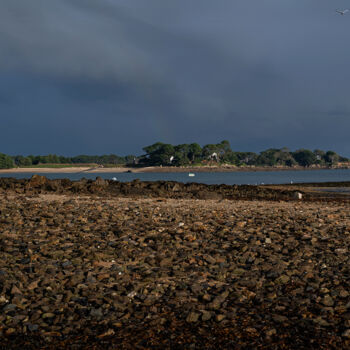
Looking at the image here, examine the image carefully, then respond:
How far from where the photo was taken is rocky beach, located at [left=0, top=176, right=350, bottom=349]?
210 inches

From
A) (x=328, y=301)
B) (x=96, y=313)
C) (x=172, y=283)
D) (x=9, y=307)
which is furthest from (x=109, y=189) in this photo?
(x=328, y=301)

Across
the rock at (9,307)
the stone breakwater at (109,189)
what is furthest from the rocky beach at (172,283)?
the stone breakwater at (109,189)

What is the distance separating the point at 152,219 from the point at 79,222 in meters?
2.34

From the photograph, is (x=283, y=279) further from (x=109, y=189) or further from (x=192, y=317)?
(x=109, y=189)

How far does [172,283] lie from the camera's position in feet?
23.7

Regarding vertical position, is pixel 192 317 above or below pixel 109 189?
below

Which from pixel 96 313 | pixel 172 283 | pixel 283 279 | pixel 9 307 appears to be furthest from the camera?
pixel 283 279

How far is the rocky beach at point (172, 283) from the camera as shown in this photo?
5.34 meters

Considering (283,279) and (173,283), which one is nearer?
(173,283)

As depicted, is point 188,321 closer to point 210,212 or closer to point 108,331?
point 108,331

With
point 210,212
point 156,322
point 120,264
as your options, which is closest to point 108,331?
point 156,322

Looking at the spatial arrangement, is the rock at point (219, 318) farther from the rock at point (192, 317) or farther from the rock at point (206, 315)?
the rock at point (192, 317)

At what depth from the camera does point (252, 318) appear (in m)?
5.84

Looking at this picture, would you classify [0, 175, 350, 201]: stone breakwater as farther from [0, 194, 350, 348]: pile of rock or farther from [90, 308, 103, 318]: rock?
[90, 308, 103, 318]: rock
